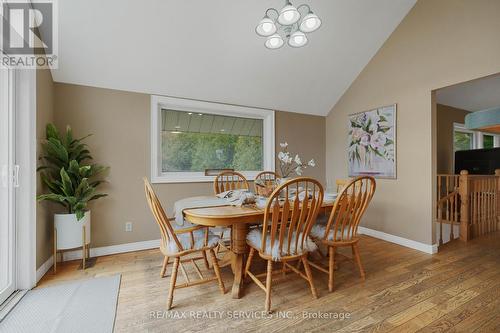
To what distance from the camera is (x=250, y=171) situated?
3969 mm

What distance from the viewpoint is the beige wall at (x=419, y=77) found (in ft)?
8.38

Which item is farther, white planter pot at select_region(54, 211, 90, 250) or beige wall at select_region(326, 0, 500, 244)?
beige wall at select_region(326, 0, 500, 244)

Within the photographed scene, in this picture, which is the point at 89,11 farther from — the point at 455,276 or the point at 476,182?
the point at 476,182

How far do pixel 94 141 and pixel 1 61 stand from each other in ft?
3.61

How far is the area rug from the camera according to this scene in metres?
1.59

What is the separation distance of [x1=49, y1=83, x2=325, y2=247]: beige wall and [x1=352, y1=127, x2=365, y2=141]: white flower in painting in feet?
9.80

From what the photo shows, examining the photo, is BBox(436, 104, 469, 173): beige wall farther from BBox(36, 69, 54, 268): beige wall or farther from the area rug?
BBox(36, 69, 54, 268): beige wall


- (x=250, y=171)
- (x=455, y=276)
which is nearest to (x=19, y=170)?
(x=250, y=171)

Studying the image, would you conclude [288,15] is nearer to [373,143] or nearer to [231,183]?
[231,183]

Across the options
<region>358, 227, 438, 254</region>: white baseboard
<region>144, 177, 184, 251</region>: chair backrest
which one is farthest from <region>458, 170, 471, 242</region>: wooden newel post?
<region>144, 177, 184, 251</region>: chair backrest

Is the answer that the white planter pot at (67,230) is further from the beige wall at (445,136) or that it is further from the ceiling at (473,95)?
the beige wall at (445,136)

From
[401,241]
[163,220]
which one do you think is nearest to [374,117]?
[401,241]

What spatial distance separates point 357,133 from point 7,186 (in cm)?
437

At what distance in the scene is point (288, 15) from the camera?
75.7 inches
